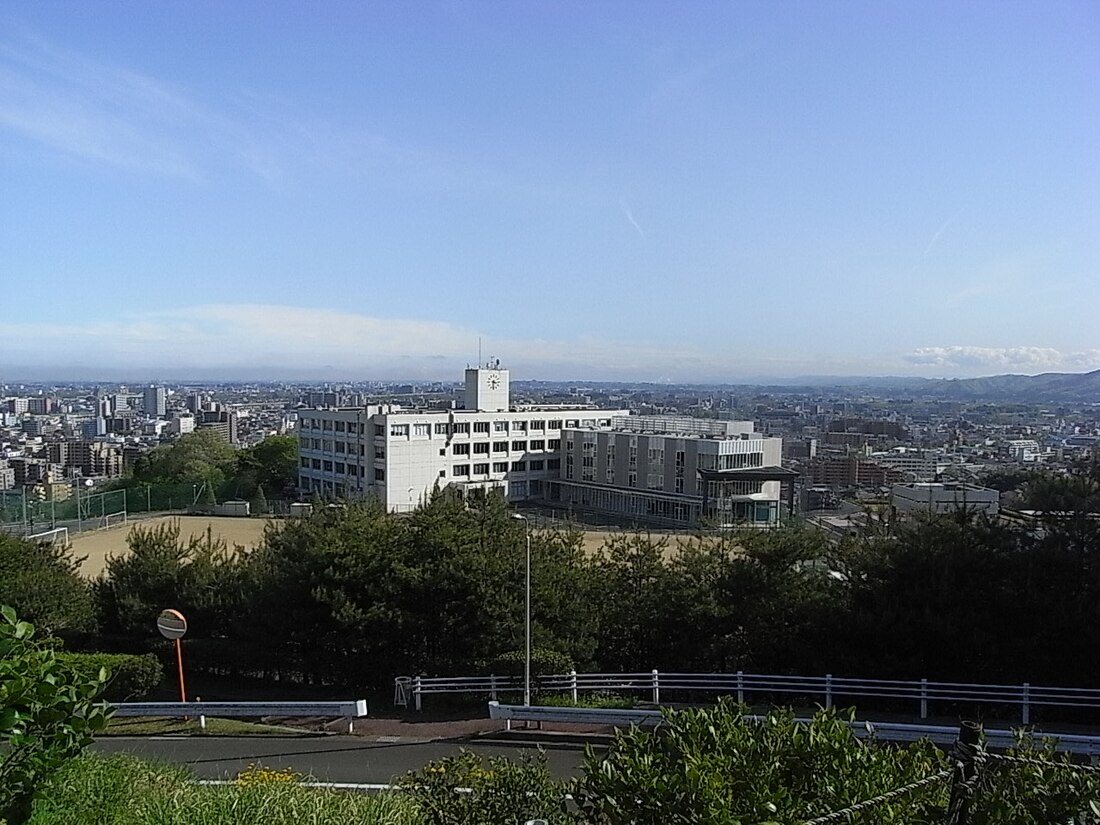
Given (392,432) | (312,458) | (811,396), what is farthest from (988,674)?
(811,396)

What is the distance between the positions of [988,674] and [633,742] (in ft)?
38.2

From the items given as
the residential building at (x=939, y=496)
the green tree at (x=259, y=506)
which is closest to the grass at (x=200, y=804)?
the residential building at (x=939, y=496)

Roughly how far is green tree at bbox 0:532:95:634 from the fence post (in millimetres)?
15943

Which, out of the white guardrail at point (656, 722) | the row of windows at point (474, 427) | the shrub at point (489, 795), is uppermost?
the shrub at point (489, 795)

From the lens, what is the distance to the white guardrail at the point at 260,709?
461 inches

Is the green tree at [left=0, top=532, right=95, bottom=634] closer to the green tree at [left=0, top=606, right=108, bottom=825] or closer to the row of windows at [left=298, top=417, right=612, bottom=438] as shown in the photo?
the green tree at [left=0, top=606, right=108, bottom=825]

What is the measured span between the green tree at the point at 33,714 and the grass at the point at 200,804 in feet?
5.47

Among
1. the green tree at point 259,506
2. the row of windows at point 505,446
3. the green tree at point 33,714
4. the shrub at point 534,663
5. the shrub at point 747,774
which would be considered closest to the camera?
the green tree at point 33,714

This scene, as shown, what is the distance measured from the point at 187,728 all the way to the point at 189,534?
26876 mm

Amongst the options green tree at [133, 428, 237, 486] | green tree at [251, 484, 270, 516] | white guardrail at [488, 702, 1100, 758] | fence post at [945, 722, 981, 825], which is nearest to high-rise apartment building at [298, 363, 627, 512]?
green tree at [251, 484, 270, 516]

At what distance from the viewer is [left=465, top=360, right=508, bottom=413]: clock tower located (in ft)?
192

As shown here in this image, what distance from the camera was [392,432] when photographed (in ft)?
167

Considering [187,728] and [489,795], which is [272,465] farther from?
[489,795]

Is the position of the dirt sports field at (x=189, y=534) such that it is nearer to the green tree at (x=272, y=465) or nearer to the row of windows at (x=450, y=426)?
the row of windows at (x=450, y=426)
